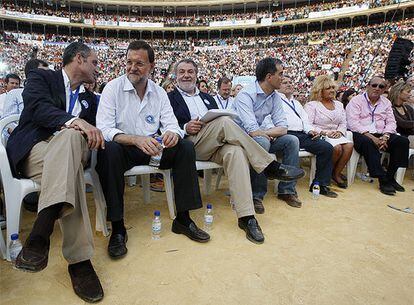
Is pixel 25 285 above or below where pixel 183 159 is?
below

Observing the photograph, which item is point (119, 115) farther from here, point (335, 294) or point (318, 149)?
point (318, 149)

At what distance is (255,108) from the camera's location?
3.29m

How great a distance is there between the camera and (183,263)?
1.93m

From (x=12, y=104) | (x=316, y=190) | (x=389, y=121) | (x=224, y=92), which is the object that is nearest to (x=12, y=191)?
(x=12, y=104)

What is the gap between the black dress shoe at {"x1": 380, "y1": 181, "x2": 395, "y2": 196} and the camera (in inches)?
141

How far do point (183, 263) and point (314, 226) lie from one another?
131 centimetres

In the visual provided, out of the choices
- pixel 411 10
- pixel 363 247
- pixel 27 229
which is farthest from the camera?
pixel 411 10

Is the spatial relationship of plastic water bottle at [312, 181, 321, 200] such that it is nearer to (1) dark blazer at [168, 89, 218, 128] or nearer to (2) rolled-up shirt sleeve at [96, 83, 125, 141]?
(1) dark blazer at [168, 89, 218, 128]

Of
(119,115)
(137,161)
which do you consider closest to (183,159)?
(137,161)

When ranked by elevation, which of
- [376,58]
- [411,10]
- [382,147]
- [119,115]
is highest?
[411,10]

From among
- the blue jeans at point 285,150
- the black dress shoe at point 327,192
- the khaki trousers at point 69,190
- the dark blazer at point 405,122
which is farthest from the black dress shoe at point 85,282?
the dark blazer at point 405,122

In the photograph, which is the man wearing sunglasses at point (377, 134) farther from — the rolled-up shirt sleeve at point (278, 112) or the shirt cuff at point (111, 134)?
the shirt cuff at point (111, 134)

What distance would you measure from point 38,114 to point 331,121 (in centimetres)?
354

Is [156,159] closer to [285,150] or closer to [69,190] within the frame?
[69,190]
